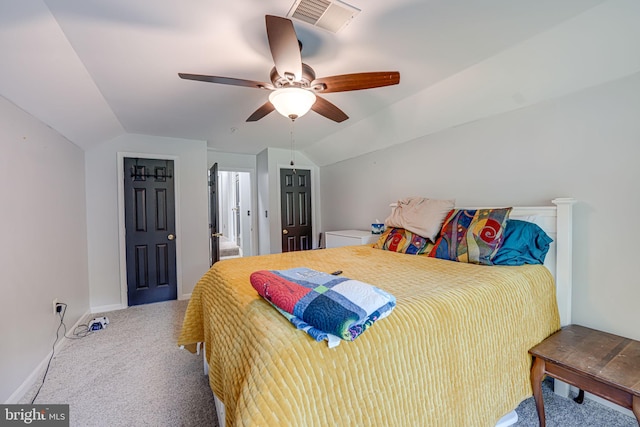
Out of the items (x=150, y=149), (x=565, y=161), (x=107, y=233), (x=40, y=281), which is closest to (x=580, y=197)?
(x=565, y=161)

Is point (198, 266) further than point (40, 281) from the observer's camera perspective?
Yes

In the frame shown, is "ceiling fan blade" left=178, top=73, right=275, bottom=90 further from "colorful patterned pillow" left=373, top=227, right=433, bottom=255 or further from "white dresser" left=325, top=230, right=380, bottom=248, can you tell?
"white dresser" left=325, top=230, right=380, bottom=248

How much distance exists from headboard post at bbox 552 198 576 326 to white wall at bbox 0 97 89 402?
3633 millimetres

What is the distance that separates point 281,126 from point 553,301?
10.4 feet

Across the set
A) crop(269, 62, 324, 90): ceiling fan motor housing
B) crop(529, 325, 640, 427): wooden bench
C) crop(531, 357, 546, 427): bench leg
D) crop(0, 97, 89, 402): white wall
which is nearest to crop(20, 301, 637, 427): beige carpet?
crop(531, 357, 546, 427): bench leg

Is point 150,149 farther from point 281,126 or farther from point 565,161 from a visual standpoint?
point 565,161

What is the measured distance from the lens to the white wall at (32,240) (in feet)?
5.59

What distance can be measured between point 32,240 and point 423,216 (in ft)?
10.5

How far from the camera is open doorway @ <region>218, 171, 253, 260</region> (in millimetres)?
5627

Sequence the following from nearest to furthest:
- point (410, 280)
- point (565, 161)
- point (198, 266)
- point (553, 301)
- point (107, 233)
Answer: point (410, 280)
point (553, 301)
point (565, 161)
point (107, 233)
point (198, 266)

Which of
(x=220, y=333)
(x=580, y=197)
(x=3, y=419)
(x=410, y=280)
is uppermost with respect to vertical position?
(x=580, y=197)

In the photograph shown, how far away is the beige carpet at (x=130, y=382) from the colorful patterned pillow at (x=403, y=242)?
1.87 meters

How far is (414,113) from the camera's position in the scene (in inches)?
105

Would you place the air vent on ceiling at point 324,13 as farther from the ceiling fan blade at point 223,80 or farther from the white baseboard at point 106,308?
the white baseboard at point 106,308
